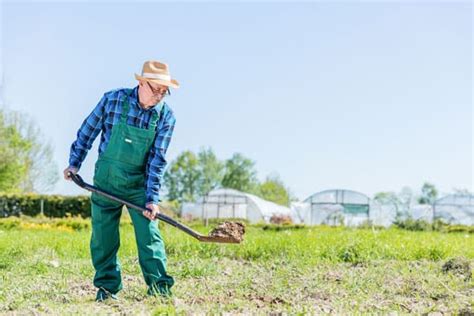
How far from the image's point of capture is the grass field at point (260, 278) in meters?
4.45

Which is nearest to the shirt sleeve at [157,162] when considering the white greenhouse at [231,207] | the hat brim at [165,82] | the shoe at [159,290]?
the hat brim at [165,82]

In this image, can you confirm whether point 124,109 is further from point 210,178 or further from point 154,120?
point 210,178

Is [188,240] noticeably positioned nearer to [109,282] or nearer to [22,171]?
[109,282]

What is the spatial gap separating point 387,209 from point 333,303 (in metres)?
28.7

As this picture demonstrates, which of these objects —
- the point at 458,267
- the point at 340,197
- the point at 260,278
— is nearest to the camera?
the point at 260,278

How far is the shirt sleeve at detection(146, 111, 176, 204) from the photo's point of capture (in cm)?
465

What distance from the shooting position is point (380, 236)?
31.4 ft

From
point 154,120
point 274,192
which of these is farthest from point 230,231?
point 274,192

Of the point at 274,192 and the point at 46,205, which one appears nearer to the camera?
the point at 46,205

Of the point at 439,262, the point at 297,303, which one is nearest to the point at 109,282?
the point at 297,303

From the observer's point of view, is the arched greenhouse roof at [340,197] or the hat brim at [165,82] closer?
the hat brim at [165,82]

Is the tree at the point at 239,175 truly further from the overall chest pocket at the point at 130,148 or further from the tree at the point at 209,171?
the overall chest pocket at the point at 130,148

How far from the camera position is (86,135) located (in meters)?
4.93

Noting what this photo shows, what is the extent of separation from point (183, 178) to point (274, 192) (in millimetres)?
7122
